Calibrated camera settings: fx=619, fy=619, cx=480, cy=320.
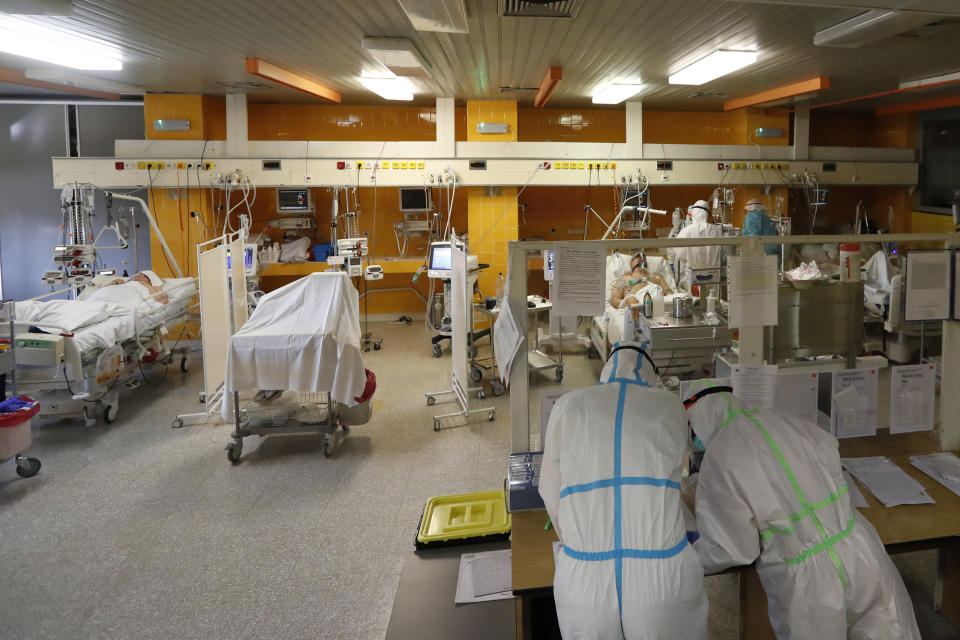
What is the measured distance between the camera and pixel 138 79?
6586mm

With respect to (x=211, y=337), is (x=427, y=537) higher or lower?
lower

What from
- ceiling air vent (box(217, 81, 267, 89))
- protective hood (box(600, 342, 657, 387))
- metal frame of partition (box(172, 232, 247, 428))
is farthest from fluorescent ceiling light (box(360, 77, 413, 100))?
protective hood (box(600, 342, 657, 387))

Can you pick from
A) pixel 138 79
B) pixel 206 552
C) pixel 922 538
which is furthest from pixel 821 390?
pixel 138 79

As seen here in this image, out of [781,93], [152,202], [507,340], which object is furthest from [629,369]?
[152,202]

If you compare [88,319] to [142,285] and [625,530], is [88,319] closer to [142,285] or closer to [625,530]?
[142,285]

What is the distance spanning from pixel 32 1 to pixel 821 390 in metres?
4.53

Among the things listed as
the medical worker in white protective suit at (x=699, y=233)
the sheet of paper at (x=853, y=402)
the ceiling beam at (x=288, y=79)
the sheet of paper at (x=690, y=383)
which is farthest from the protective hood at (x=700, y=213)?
the sheet of paper at (x=690, y=383)

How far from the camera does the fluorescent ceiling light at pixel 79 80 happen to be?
593 cm

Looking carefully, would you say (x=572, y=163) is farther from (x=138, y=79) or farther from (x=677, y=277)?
(x=138, y=79)

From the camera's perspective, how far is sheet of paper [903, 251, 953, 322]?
2.33 metres

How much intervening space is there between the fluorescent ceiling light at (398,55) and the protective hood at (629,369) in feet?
12.6

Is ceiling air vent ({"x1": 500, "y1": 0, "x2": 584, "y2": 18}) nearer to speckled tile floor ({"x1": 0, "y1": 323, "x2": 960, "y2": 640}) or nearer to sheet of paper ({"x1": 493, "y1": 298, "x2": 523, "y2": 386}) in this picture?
sheet of paper ({"x1": 493, "y1": 298, "x2": 523, "y2": 386})

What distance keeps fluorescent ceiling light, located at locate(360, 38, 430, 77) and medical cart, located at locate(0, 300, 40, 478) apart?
10.3 ft

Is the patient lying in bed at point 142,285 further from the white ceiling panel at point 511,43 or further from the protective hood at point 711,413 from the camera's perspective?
the protective hood at point 711,413
